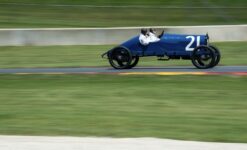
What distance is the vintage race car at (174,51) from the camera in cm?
1651

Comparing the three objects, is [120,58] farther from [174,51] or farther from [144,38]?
[174,51]

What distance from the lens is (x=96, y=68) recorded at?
701 inches

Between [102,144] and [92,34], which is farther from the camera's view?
[92,34]

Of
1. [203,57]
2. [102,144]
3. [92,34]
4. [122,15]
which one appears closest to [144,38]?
[203,57]

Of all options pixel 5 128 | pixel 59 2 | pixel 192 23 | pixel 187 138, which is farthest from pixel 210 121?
pixel 59 2

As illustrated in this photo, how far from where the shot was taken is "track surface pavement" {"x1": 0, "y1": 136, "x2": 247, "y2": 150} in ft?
22.7

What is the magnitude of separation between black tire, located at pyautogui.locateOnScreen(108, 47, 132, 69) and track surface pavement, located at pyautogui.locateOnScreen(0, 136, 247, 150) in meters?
9.80

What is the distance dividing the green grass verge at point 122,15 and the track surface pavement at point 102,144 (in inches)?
761

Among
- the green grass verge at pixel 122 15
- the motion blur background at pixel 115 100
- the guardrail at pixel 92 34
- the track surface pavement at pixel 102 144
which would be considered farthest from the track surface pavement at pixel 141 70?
the green grass verge at pixel 122 15

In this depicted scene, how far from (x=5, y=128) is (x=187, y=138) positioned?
2.59 metres

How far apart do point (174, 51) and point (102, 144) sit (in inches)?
393

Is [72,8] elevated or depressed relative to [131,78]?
elevated

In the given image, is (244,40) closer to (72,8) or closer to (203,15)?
(203,15)

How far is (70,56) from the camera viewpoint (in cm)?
2156
